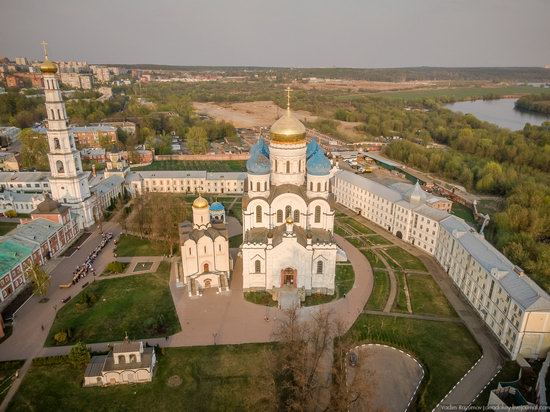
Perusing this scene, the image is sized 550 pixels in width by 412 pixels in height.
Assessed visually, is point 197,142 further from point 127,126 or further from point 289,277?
point 289,277

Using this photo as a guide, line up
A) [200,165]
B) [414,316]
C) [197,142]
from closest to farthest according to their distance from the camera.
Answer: [414,316], [200,165], [197,142]

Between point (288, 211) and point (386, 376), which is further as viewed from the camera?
point (288, 211)

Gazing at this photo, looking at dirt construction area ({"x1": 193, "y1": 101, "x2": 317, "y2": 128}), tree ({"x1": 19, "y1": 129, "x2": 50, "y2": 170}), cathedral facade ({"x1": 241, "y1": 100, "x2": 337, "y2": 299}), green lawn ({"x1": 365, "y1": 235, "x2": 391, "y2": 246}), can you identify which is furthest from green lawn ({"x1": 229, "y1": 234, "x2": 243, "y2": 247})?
dirt construction area ({"x1": 193, "y1": 101, "x2": 317, "y2": 128})

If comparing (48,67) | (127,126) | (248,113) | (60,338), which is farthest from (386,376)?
(248,113)

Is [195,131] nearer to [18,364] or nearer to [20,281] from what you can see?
[20,281]

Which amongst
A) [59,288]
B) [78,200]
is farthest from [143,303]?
[78,200]

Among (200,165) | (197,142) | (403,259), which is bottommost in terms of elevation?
(200,165)

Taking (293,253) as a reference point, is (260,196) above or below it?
above
